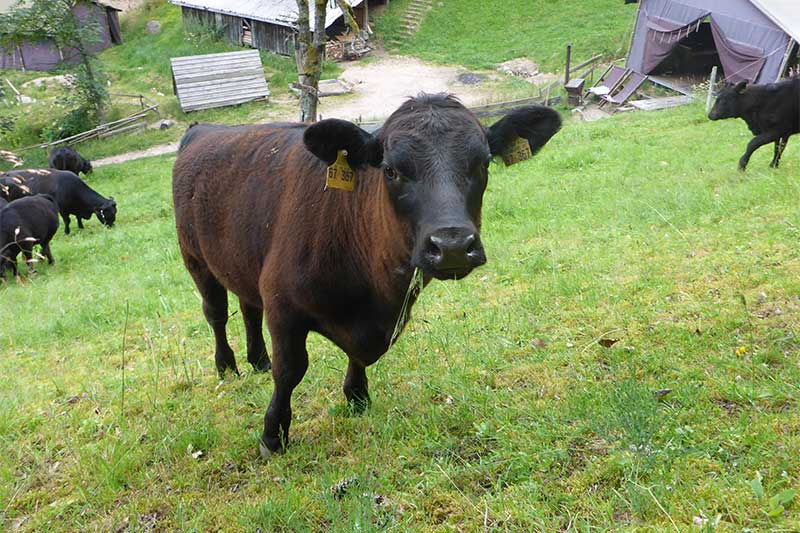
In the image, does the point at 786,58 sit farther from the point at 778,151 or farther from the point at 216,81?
the point at 216,81

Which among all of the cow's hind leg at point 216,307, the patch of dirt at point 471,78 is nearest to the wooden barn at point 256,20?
the patch of dirt at point 471,78

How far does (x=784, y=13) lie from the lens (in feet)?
69.9

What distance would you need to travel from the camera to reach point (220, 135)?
17.8ft

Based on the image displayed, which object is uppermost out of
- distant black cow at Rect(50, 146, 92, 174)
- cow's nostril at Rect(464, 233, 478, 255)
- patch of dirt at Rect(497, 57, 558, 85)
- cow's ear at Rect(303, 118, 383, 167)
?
cow's ear at Rect(303, 118, 383, 167)

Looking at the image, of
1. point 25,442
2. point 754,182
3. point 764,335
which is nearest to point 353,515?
point 25,442

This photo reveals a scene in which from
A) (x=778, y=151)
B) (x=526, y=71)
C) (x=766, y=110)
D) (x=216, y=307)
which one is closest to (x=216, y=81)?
(x=526, y=71)

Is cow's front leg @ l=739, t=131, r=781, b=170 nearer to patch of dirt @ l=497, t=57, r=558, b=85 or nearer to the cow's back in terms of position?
the cow's back

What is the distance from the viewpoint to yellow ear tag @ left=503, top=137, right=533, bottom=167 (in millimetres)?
4043

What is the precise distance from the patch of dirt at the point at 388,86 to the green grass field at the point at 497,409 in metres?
19.5

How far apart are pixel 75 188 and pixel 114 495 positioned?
14557mm

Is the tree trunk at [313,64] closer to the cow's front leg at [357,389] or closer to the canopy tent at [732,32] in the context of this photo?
the cow's front leg at [357,389]

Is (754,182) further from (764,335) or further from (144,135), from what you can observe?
(144,135)

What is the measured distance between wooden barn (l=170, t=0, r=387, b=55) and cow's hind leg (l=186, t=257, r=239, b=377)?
3041 centimetres

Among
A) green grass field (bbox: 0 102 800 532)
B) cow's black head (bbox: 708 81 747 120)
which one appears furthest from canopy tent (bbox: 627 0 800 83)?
green grass field (bbox: 0 102 800 532)
